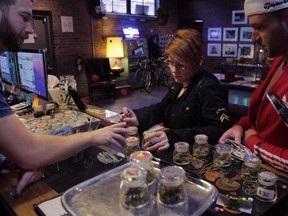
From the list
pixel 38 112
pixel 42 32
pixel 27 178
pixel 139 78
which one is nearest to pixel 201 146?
pixel 27 178

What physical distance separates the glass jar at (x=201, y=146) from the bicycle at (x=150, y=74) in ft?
22.5

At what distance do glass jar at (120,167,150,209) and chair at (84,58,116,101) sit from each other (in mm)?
6274

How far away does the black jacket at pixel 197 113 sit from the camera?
1549 millimetres

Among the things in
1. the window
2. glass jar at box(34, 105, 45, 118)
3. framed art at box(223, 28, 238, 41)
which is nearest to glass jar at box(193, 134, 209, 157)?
glass jar at box(34, 105, 45, 118)

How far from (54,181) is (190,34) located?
45.4 inches

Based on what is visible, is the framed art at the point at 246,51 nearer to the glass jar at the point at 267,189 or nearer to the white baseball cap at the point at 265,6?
the white baseball cap at the point at 265,6

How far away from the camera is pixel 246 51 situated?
8.27 metres

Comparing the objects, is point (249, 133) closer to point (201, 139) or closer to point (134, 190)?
point (201, 139)

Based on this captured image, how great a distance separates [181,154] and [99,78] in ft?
20.6

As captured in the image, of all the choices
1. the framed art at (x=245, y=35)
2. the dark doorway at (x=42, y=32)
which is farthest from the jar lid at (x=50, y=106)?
the framed art at (x=245, y=35)

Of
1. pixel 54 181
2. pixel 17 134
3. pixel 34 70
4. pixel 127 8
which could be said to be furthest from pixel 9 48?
pixel 127 8

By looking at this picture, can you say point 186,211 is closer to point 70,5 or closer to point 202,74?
point 202,74

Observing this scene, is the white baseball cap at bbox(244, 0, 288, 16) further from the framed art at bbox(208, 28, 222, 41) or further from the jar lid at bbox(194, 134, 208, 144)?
the framed art at bbox(208, 28, 222, 41)

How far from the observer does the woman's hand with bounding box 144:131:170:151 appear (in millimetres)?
1348
